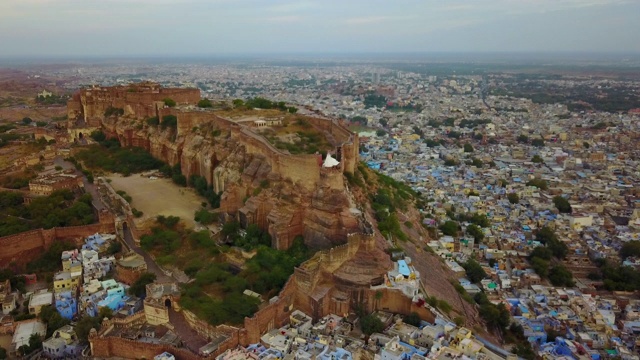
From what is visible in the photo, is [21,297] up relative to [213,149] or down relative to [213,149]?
down

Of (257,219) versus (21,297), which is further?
(257,219)

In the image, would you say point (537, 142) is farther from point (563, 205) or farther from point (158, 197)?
point (158, 197)

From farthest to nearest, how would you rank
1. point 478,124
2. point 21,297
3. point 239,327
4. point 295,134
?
point 478,124 → point 295,134 → point 21,297 → point 239,327

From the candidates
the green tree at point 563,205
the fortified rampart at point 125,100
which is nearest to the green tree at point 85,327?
the fortified rampart at point 125,100

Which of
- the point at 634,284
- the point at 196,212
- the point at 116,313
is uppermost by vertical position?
the point at 196,212

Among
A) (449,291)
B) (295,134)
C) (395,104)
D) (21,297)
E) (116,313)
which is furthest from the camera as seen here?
(395,104)

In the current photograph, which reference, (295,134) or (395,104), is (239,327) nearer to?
(295,134)

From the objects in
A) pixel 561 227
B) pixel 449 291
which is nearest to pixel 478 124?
pixel 561 227
